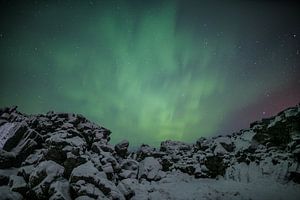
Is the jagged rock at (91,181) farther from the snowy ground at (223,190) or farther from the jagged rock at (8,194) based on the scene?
the snowy ground at (223,190)

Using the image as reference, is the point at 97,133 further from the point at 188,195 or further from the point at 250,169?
the point at 250,169

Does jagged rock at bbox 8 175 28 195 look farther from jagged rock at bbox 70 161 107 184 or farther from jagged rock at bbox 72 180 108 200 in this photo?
jagged rock at bbox 72 180 108 200

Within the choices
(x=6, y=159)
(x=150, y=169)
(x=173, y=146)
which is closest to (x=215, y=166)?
(x=150, y=169)

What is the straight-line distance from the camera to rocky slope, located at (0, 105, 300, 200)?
23234mm

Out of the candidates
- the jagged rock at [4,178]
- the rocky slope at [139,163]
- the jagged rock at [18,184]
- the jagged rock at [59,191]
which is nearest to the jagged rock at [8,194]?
the rocky slope at [139,163]

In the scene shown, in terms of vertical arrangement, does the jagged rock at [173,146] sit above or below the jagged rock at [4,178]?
above

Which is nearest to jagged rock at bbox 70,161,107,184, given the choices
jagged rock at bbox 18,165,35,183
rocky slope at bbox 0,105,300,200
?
rocky slope at bbox 0,105,300,200

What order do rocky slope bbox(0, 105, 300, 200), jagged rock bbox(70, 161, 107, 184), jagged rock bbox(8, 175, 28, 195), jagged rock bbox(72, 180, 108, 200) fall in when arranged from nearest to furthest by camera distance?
1. jagged rock bbox(72, 180, 108, 200)
2. jagged rock bbox(8, 175, 28, 195)
3. jagged rock bbox(70, 161, 107, 184)
4. rocky slope bbox(0, 105, 300, 200)

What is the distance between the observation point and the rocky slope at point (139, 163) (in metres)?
23.2

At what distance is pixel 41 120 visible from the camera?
37.1 metres

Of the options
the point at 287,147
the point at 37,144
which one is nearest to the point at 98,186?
the point at 37,144

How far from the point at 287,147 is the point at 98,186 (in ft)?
88.5

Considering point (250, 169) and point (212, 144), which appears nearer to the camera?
point (250, 169)

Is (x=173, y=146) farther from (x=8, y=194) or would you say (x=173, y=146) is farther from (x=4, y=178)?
(x=8, y=194)
